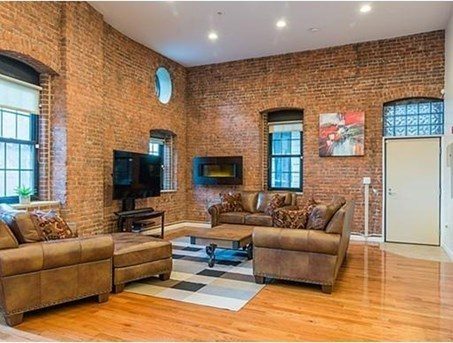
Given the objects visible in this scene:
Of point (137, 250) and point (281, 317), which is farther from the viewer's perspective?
point (137, 250)

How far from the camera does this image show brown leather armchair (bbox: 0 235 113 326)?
2.93 metres

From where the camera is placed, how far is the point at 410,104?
6.66 metres

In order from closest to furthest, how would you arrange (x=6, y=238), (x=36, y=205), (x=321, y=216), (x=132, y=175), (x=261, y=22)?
1. (x=6, y=238)
2. (x=321, y=216)
3. (x=36, y=205)
4. (x=261, y=22)
5. (x=132, y=175)

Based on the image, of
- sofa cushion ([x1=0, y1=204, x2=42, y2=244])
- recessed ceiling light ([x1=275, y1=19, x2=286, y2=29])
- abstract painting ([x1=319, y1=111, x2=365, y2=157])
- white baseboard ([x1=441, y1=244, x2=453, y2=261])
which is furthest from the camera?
abstract painting ([x1=319, y1=111, x2=365, y2=157])

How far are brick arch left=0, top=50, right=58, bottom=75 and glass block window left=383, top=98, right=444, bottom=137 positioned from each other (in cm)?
601

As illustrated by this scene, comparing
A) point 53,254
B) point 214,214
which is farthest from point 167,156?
point 53,254

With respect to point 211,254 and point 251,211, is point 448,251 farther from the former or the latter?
point 211,254

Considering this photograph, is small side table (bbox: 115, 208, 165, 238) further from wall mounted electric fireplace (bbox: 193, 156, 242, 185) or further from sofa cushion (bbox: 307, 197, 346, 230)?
sofa cushion (bbox: 307, 197, 346, 230)

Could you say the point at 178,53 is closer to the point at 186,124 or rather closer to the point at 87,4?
the point at 186,124

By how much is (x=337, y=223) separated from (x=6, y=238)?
3.26 metres

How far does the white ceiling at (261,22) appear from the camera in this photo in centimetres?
528

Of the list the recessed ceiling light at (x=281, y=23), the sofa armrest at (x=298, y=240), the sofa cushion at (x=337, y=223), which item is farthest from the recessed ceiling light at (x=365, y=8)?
the sofa armrest at (x=298, y=240)

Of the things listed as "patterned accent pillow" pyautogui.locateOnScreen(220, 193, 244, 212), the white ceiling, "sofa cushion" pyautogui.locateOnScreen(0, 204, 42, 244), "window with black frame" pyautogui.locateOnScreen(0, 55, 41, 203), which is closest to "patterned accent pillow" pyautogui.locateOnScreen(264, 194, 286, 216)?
"patterned accent pillow" pyautogui.locateOnScreen(220, 193, 244, 212)

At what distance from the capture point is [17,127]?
4801 millimetres
